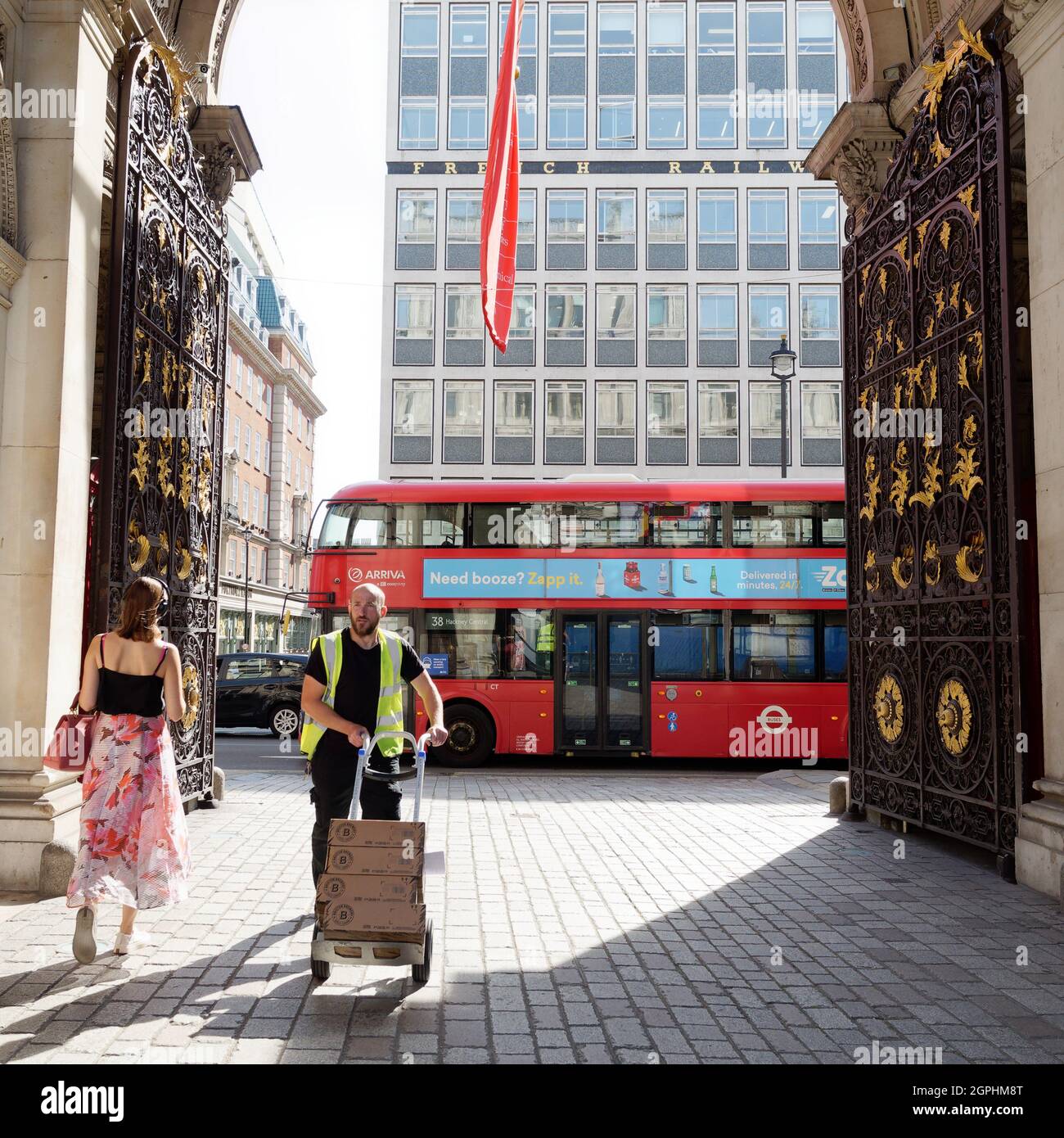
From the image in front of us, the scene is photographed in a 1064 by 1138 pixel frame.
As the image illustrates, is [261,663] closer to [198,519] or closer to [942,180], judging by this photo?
[198,519]

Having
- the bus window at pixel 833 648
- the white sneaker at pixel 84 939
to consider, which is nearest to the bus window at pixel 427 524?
the bus window at pixel 833 648

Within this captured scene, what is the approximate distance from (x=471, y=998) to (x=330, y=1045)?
81 cm

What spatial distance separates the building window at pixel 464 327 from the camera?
122ft

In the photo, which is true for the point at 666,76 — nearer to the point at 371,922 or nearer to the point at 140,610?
the point at 140,610

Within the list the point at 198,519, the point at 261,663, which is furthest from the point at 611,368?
the point at 198,519

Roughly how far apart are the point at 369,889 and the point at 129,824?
1.56 m

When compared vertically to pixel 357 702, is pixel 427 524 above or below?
above

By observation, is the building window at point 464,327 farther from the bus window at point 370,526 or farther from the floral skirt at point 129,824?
the floral skirt at point 129,824

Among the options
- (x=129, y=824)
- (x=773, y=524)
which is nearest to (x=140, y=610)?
(x=129, y=824)

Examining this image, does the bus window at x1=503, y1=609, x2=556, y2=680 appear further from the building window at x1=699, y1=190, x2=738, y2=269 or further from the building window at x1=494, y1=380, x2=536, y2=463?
the building window at x1=699, y1=190, x2=738, y2=269

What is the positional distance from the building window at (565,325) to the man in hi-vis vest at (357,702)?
32.7 meters

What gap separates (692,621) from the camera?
50.9 ft

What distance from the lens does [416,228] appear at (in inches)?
1489

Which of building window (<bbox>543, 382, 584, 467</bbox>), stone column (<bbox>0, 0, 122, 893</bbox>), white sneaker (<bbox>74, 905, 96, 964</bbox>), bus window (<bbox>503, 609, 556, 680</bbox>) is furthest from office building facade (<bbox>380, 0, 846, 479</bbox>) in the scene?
white sneaker (<bbox>74, 905, 96, 964</bbox>)
